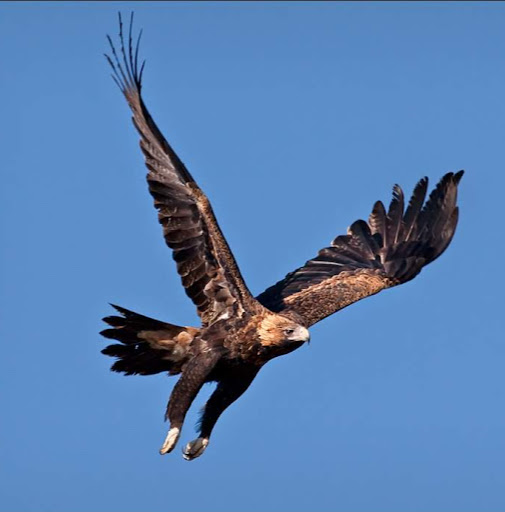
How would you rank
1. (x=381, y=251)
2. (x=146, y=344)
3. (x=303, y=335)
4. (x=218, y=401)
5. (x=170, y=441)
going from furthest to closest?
(x=381, y=251), (x=218, y=401), (x=146, y=344), (x=303, y=335), (x=170, y=441)

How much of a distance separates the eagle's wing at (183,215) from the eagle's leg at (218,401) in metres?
0.69

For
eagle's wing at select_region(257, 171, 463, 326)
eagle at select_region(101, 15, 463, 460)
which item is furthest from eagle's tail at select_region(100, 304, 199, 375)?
eagle's wing at select_region(257, 171, 463, 326)

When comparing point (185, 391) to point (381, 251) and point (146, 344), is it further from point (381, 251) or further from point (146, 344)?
point (381, 251)

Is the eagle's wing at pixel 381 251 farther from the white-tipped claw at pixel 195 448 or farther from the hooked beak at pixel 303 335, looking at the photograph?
the white-tipped claw at pixel 195 448

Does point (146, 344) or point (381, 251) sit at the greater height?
point (381, 251)

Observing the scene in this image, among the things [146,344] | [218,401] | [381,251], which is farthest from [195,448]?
[381,251]

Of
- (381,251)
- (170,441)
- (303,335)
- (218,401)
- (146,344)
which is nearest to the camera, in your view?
(170,441)

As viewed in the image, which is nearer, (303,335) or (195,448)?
(303,335)

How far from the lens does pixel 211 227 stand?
11.8m

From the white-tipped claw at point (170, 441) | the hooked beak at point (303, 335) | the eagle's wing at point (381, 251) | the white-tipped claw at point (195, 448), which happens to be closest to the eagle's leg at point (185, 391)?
the white-tipped claw at point (170, 441)

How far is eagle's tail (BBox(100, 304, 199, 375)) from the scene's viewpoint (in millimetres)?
12281

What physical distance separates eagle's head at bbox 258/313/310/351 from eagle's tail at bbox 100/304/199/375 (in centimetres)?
67

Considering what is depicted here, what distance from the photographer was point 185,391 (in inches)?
469

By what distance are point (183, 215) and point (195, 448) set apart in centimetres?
217
